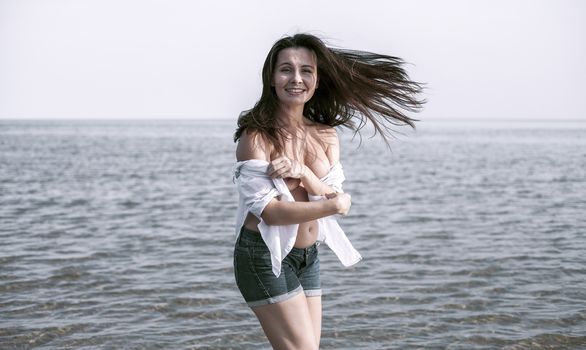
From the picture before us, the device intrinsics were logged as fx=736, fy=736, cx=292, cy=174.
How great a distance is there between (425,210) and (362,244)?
474cm

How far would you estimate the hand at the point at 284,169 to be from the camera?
367cm

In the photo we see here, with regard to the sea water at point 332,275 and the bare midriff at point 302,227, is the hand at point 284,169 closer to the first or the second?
the bare midriff at point 302,227

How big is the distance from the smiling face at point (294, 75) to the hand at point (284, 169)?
15.9 inches

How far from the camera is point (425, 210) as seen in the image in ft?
53.9

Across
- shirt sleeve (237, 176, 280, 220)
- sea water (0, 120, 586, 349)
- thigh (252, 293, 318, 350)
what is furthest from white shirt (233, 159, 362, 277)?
sea water (0, 120, 586, 349)

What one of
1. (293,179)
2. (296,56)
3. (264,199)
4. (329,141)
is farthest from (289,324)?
(296,56)

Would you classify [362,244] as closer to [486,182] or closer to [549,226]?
[549,226]

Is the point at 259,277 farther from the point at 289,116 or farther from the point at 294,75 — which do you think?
the point at 294,75

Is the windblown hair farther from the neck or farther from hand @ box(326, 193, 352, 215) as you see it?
hand @ box(326, 193, 352, 215)

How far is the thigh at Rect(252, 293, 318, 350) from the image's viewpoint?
12.3 ft

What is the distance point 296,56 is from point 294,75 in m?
0.11

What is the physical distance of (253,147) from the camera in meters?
3.76

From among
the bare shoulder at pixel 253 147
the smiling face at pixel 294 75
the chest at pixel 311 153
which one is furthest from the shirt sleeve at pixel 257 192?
the smiling face at pixel 294 75

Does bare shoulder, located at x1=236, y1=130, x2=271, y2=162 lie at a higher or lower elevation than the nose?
lower
